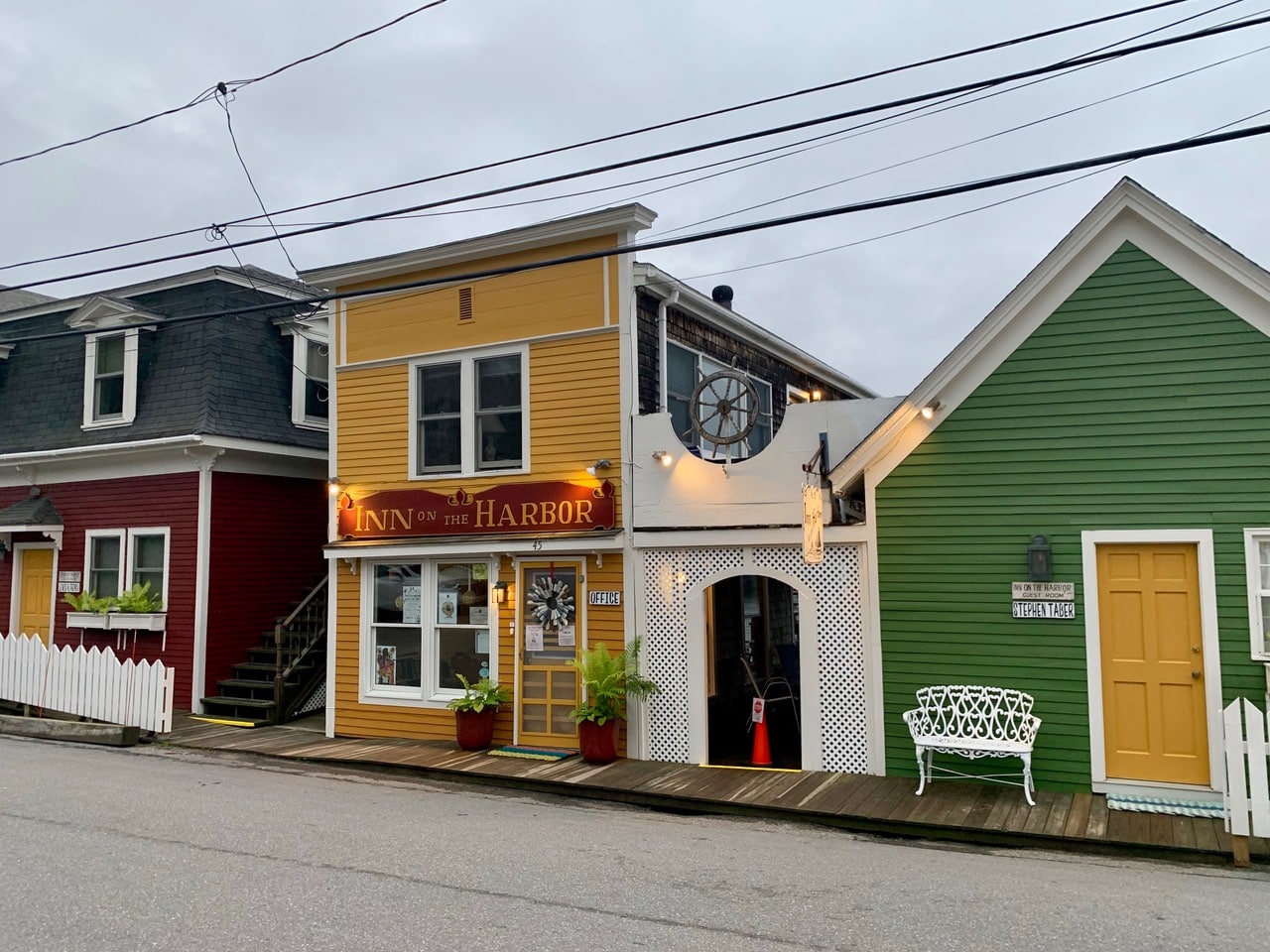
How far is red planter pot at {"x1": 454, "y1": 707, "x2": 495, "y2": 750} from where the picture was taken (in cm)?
1134

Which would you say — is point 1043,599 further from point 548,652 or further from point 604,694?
point 548,652

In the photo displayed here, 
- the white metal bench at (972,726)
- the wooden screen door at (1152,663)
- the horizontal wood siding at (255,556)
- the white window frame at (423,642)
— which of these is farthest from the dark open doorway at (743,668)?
the horizontal wood siding at (255,556)

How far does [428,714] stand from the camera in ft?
40.0

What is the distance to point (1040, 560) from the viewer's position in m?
9.08

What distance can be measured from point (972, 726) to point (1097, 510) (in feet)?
7.54

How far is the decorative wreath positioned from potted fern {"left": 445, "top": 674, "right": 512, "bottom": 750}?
1000 mm

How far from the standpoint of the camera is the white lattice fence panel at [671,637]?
10.7 meters

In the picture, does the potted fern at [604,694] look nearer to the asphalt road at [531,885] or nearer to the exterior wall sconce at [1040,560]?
the asphalt road at [531,885]

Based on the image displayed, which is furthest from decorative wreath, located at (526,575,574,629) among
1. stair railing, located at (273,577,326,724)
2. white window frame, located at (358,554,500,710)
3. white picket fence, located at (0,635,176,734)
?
white picket fence, located at (0,635,176,734)

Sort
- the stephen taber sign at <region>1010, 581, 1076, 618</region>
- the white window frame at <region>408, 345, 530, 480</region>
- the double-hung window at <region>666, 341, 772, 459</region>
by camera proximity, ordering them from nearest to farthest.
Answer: the stephen taber sign at <region>1010, 581, 1076, 618</region>
the white window frame at <region>408, 345, 530, 480</region>
the double-hung window at <region>666, 341, 772, 459</region>

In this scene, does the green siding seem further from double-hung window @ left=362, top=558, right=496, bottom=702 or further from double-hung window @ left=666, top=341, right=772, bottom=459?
double-hung window @ left=362, top=558, right=496, bottom=702

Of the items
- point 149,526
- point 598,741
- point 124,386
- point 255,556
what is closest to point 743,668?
point 598,741

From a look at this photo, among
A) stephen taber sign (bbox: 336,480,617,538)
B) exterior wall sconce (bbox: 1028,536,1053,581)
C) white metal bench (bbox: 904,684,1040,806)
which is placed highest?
stephen taber sign (bbox: 336,480,617,538)

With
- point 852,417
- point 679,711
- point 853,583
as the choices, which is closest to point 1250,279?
point 852,417
